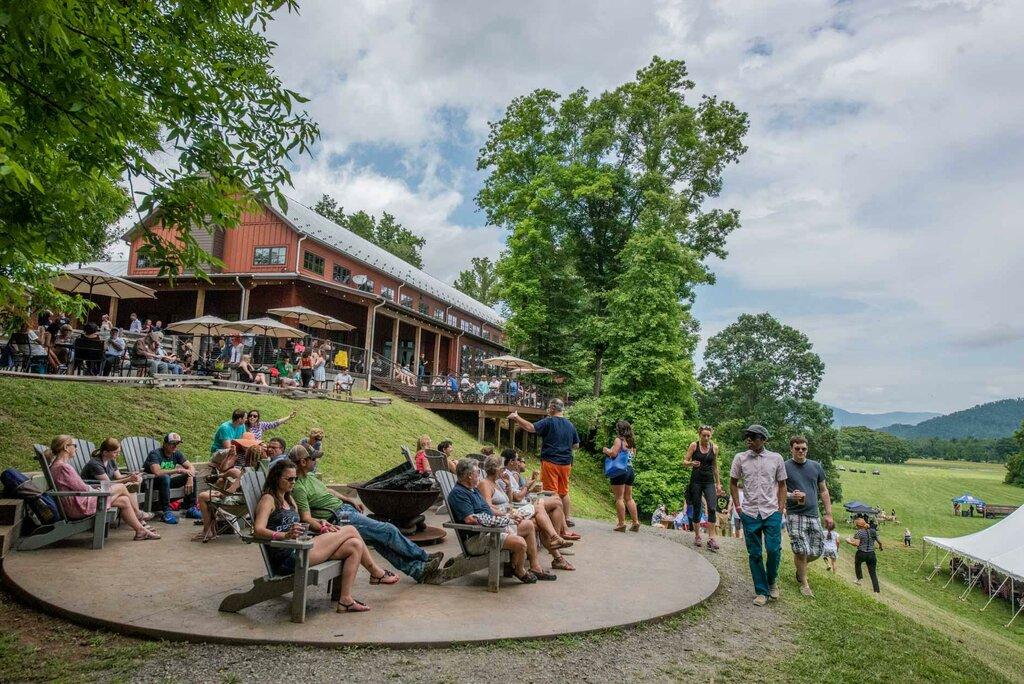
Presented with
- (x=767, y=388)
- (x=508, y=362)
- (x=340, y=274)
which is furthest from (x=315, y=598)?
(x=767, y=388)

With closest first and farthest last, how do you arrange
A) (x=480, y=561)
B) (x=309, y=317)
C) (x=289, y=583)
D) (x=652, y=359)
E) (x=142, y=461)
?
(x=289, y=583), (x=480, y=561), (x=142, y=461), (x=309, y=317), (x=652, y=359)

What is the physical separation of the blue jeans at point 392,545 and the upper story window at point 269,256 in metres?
22.4

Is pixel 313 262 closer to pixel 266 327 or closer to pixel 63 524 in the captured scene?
pixel 266 327

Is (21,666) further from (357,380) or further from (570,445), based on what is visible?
(357,380)

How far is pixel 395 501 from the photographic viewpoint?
21.4ft

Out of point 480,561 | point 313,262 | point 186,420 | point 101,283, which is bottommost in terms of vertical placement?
point 480,561

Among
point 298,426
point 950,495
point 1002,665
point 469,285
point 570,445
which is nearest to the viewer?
point 1002,665

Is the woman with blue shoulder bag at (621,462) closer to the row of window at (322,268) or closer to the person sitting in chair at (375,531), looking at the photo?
the person sitting in chair at (375,531)

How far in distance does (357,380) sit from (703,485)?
15705mm

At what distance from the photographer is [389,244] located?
5678cm

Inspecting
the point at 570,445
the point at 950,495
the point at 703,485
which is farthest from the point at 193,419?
the point at 950,495

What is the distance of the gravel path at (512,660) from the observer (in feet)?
11.2

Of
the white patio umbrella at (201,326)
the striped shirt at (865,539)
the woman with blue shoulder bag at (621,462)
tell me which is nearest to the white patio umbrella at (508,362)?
the white patio umbrella at (201,326)

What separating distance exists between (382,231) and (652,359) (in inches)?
1631
